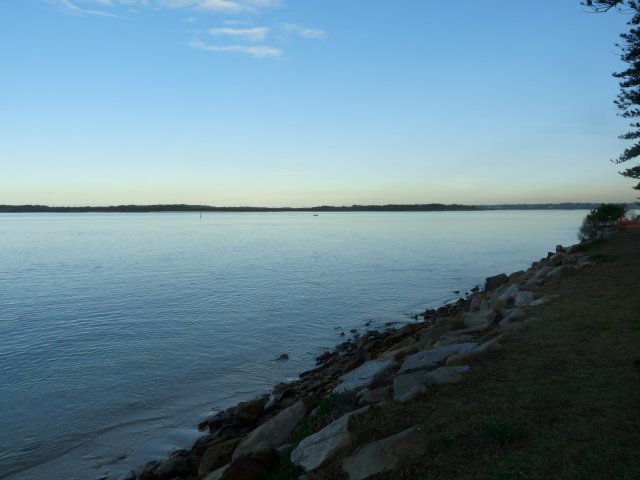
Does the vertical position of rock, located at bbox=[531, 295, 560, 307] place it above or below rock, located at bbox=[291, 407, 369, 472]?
above

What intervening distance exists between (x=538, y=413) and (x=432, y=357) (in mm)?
2939

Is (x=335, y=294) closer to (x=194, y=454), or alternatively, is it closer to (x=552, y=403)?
(x=194, y=454)

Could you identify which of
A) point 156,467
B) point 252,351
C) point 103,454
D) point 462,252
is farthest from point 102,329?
point 462,252

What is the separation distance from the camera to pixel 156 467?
8.64 m

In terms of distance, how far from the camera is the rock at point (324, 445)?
18.7ft

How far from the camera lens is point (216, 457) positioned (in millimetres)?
7918

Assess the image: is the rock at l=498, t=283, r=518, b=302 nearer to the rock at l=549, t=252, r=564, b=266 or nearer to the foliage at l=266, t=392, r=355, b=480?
the rock at l=549, t=252, r=564, b=266

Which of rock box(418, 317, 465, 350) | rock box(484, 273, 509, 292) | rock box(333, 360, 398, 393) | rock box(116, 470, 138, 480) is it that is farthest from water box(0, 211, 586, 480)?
rock box(418, 317, 465, 350)

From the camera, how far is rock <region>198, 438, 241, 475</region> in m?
7.84

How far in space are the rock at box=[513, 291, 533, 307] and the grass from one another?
3.46 m

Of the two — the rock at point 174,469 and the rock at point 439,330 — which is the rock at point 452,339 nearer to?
the rock at point 439,330

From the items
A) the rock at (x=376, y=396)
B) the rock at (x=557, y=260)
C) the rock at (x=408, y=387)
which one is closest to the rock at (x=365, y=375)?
the rock at (x=376, y=396)

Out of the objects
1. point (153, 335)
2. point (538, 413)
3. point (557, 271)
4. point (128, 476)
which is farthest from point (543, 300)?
point (153, 335)

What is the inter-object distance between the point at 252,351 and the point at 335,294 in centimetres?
1052
